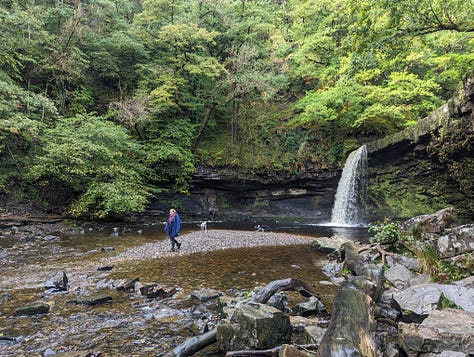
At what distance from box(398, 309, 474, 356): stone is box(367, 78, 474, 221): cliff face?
11424mm

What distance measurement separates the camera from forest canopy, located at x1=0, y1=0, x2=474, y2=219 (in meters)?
16.9

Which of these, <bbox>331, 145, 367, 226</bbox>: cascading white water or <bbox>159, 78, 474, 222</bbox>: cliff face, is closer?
<bbox>159, 78, 474, 222</bbox>: cliff face

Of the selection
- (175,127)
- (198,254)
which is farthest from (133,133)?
(198,254)

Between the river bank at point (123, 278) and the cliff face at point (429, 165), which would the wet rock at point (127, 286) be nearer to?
the river bank at point (123, 278)

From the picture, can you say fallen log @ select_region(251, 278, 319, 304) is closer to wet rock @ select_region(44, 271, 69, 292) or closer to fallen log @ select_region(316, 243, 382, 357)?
fallen log @ select_region(316, 243, 382, 357)

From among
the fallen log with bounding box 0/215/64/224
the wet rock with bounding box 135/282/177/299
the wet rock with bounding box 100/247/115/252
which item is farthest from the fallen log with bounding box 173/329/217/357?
the fallen log with bounding box 0/215/64/224

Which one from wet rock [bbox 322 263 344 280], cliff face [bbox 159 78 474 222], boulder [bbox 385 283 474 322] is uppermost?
cliff face [bbox 159 78 474 222]

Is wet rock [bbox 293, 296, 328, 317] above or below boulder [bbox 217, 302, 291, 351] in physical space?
below

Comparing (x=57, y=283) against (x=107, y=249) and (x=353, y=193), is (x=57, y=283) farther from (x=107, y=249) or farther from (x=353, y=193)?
(x=353, y=193)

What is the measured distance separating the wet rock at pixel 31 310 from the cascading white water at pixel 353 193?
64.1ft

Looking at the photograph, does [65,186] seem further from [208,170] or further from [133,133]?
[208,170]

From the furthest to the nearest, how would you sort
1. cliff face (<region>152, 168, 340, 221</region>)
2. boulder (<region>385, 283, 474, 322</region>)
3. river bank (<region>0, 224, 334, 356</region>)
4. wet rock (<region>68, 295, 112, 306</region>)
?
cliff face (<region>152, 168, 340, 221</region>) < wet rock (<region>68, 295, 112, 306</region>) < river bank (<region>0, 224, 334, 356</region>) < boulder (<region>385, 283, 474, 322</region>)

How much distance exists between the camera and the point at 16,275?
8.18 meters

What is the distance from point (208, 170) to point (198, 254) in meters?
13.1
